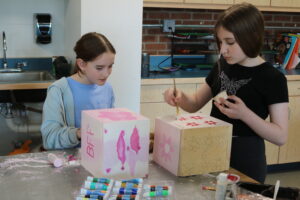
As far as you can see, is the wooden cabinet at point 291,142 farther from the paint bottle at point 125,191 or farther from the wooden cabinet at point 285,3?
the paint bottle at point 125,191

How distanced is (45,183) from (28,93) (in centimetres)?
161

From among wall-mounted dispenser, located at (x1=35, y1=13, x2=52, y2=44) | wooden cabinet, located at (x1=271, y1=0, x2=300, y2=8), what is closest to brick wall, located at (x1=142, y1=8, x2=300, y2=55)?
wooden cabinet, located at (x1=271, y1=0, x2=300, y2=8)

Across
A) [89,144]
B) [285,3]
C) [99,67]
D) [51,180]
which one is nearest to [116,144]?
[89,144]

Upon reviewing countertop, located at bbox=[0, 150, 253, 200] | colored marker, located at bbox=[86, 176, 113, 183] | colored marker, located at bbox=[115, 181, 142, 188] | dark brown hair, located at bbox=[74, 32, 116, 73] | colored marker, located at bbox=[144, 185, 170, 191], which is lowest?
countertop, located at bbox=[0, 150, 253, 200]

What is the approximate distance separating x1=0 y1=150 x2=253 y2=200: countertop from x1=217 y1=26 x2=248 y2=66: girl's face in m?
0.44

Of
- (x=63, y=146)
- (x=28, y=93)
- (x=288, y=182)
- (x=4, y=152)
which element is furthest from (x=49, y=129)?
(x=288, y=182)

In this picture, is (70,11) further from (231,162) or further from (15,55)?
(231,162)

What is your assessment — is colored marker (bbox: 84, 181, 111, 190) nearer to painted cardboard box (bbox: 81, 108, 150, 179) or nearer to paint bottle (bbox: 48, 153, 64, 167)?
painted cardboard box (bbox: 81, 108, 150, 179)

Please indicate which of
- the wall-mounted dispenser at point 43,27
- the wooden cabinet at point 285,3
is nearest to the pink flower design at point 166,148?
the wall-mounted dispenser at point 43,27

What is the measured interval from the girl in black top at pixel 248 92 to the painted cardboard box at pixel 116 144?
34 centimetres

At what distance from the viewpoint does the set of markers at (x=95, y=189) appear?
1.18 meters

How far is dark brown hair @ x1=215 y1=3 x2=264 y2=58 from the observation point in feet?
5.00

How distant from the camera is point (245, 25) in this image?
1523mm

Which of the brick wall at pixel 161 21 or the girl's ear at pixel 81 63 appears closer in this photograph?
the girl's ear at pixel 81 63
